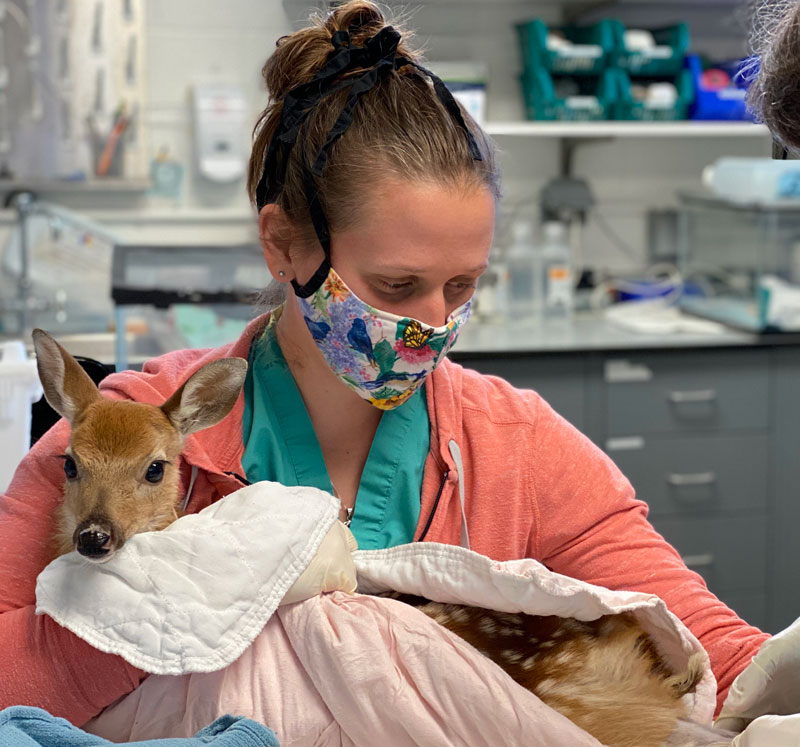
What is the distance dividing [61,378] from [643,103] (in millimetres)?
2936

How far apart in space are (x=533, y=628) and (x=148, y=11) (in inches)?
120

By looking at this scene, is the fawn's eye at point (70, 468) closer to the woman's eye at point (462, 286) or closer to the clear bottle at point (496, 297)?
the woman's eye at point (462, 286)

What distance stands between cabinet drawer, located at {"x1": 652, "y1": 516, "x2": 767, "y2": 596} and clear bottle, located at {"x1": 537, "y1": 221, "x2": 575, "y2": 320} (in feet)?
2.72

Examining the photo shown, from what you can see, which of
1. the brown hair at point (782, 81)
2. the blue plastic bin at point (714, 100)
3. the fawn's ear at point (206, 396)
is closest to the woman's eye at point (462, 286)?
the fawn's ear at point (206, 396)

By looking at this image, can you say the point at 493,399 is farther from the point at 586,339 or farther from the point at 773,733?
the point at 586,339

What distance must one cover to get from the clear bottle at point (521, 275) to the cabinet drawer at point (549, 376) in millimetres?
519

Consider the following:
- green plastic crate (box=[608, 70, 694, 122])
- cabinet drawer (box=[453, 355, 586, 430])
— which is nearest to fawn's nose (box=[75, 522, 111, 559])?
cabinet drawer (box=[453, 355, 586, 430])

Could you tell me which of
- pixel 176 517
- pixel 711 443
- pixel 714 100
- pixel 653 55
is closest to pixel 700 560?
pixel 711 443

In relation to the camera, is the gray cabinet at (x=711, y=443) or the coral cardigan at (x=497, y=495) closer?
the coral cardigan at (x=497, y=495)

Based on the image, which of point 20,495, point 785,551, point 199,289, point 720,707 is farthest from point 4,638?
point 785,551

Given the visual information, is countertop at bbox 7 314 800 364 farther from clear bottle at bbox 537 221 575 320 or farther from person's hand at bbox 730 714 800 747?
person's hand at bbox 730 714 800 747

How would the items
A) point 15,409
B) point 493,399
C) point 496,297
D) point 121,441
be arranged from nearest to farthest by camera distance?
point 121,441 < point 493,399 < point 15,409 < point 496,297

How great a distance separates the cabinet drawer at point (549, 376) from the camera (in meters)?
3.15

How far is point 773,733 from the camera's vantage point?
876 millimetres
